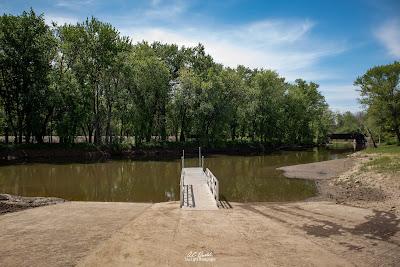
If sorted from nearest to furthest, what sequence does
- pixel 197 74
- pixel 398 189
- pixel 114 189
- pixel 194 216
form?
pixel 194 216 → pixel 398 189 → pixel 114 189 → pixel 197 74

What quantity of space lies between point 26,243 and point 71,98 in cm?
3987

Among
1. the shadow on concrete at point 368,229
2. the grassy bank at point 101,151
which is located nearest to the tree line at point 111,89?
the grassy bank at point 101,151

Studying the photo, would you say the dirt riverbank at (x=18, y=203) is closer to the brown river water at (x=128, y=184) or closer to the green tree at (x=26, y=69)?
the brown river water at (x=128, y=184)

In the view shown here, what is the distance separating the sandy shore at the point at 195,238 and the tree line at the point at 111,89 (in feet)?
114

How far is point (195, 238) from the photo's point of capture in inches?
427

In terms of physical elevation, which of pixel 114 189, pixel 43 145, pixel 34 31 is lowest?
pixel 114 189

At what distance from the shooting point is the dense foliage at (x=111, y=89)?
44625 mm

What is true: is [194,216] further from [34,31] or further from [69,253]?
[34,31]

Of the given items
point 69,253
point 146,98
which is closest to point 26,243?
point 69,253

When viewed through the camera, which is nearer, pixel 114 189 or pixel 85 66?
pixel 114 189

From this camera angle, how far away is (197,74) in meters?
62.2

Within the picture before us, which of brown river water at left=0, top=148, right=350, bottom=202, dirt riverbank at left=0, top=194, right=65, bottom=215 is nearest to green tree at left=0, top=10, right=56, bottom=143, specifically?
brown river water at left=0, top=148, right=350, bottom=202

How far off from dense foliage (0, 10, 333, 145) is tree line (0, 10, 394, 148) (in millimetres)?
134

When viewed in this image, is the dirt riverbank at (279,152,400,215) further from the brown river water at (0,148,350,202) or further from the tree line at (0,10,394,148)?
the tree line at (0,10,394,148)
